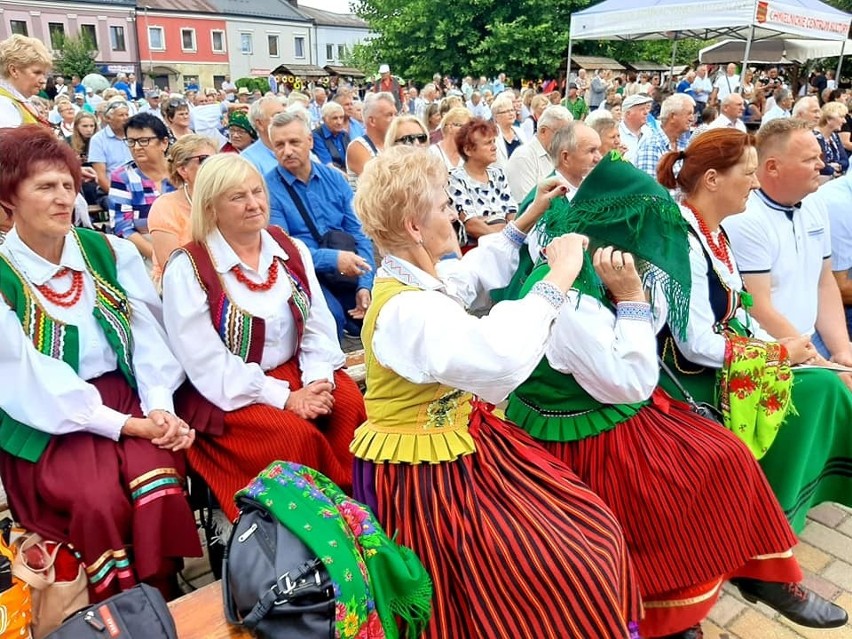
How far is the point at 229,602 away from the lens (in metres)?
1.68

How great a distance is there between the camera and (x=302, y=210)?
3.78 meters

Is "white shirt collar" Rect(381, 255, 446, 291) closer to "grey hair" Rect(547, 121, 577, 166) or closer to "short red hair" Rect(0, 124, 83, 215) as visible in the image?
"short red hair" Rect(0, 124, 83, 215)

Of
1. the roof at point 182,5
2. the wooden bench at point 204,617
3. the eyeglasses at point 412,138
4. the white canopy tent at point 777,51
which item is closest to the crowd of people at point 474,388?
the wooden bench at point 204,617

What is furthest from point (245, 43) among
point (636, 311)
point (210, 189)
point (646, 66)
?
point (636, 311)

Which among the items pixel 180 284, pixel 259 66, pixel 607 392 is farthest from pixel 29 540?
pixel 259 66

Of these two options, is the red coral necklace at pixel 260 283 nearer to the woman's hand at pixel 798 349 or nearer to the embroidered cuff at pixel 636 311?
the embroidered cuff at pixel 636 311

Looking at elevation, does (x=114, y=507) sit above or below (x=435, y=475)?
below

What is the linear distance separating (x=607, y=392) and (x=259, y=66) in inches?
2428

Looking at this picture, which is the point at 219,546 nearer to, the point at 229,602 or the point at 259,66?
the point at 229,602

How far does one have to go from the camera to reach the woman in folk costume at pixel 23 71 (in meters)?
3.87

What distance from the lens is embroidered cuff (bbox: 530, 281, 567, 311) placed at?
166cm

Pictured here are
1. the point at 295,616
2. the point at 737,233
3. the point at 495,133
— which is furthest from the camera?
the point at 495,133

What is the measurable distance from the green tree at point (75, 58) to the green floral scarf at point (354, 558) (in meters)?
50.9

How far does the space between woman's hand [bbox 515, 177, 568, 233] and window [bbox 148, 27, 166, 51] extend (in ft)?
189
